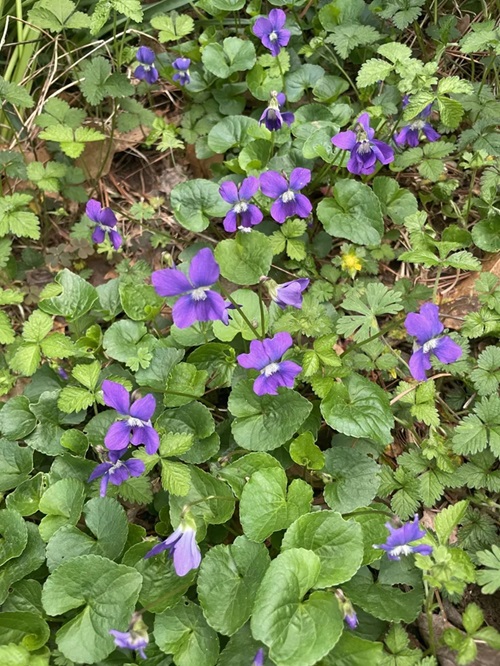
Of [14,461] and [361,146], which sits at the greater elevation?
[361,146]

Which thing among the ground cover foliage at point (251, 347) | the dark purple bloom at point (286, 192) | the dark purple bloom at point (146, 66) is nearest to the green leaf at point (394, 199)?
the ground cover foliage at point (251, 347)

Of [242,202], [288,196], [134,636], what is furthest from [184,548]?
[288,196]

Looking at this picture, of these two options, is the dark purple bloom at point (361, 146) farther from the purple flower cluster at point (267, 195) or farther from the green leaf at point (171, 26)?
the green leaf at point (171, 26)

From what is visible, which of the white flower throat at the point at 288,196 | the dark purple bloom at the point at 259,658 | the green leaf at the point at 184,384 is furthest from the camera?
the white flower throat at the point at 288,196

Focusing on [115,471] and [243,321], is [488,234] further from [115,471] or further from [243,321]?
[115,471]

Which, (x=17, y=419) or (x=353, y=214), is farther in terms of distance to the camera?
(x=353, y=214)

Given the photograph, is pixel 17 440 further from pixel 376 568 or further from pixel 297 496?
pixel 376 568

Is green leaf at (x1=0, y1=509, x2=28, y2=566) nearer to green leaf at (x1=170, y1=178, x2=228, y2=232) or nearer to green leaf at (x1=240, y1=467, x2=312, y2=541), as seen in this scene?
green leaf at (x1=240, y1=467, x2=312, y2=541)
